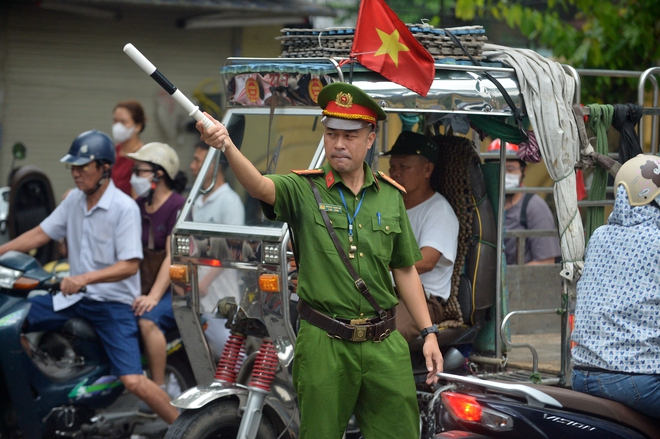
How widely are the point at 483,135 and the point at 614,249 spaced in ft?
6.02

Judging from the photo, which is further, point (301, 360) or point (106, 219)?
point (106, 219)

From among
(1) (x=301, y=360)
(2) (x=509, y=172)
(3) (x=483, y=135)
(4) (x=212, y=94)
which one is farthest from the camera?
(4) (x=212, y=94)

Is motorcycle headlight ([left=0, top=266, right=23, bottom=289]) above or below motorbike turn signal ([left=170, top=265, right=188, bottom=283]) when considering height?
below

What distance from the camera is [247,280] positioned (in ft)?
16.0

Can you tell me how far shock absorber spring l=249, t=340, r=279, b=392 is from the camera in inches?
186

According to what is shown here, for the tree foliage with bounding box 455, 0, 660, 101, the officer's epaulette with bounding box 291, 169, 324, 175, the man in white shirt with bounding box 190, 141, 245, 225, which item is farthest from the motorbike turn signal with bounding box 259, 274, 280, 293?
the tree foliage with bounding box 455, 0, 660, 101

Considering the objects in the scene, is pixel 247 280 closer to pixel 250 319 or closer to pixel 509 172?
pixel 250 319

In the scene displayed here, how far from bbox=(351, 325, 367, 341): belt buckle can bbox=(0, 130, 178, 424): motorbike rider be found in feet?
7.94

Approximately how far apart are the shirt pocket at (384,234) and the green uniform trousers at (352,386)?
0.37m

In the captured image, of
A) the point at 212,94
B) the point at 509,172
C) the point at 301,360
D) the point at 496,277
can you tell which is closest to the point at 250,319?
the point at 301,360

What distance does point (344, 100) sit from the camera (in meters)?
3.97

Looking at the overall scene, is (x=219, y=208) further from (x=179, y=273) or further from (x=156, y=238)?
(x=156, y=238)

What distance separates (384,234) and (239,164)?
0.83 m

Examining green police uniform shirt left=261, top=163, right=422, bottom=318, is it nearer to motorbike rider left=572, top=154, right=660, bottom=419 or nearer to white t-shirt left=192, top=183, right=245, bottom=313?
motorbike rider left=572, top=154, right=660, bottom=419
